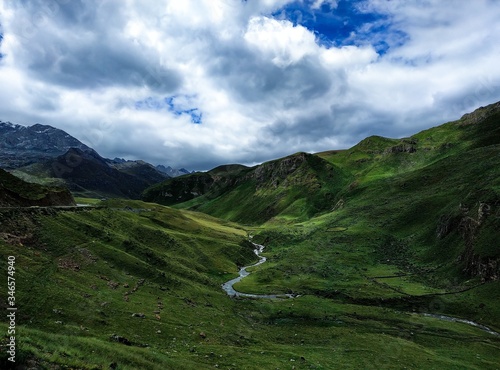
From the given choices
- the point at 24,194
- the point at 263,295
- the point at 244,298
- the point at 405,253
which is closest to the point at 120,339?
the point at 244,298

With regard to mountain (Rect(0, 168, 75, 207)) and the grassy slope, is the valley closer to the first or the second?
the grassy slope

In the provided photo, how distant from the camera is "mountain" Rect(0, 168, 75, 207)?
249 feet

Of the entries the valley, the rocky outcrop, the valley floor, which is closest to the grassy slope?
the valley

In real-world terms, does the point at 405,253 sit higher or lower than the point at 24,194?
lower

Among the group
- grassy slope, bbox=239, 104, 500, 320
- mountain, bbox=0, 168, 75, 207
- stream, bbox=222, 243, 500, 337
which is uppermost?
mountain, bbox=0, 168, 75, 207

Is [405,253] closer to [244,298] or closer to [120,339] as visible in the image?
[244,298]

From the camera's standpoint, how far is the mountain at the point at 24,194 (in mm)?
75838

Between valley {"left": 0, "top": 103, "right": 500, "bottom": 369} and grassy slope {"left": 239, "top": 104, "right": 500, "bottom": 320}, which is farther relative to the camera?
grassy slope {"left": 239, "top": 104, "right": 500, "bottom": 320}

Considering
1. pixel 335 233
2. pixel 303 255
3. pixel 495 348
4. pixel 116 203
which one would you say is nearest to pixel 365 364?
pixel 495 348

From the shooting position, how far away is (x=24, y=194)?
84312 millimetres

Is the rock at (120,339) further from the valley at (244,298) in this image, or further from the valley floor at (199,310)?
the valley floor at (199,310)

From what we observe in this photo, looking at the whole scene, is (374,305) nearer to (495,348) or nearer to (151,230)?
(495,348)

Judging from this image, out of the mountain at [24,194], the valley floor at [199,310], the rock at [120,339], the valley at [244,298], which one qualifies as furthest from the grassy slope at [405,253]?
the mountain at [24,194]

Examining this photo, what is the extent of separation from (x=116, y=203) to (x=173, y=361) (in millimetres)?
151278
